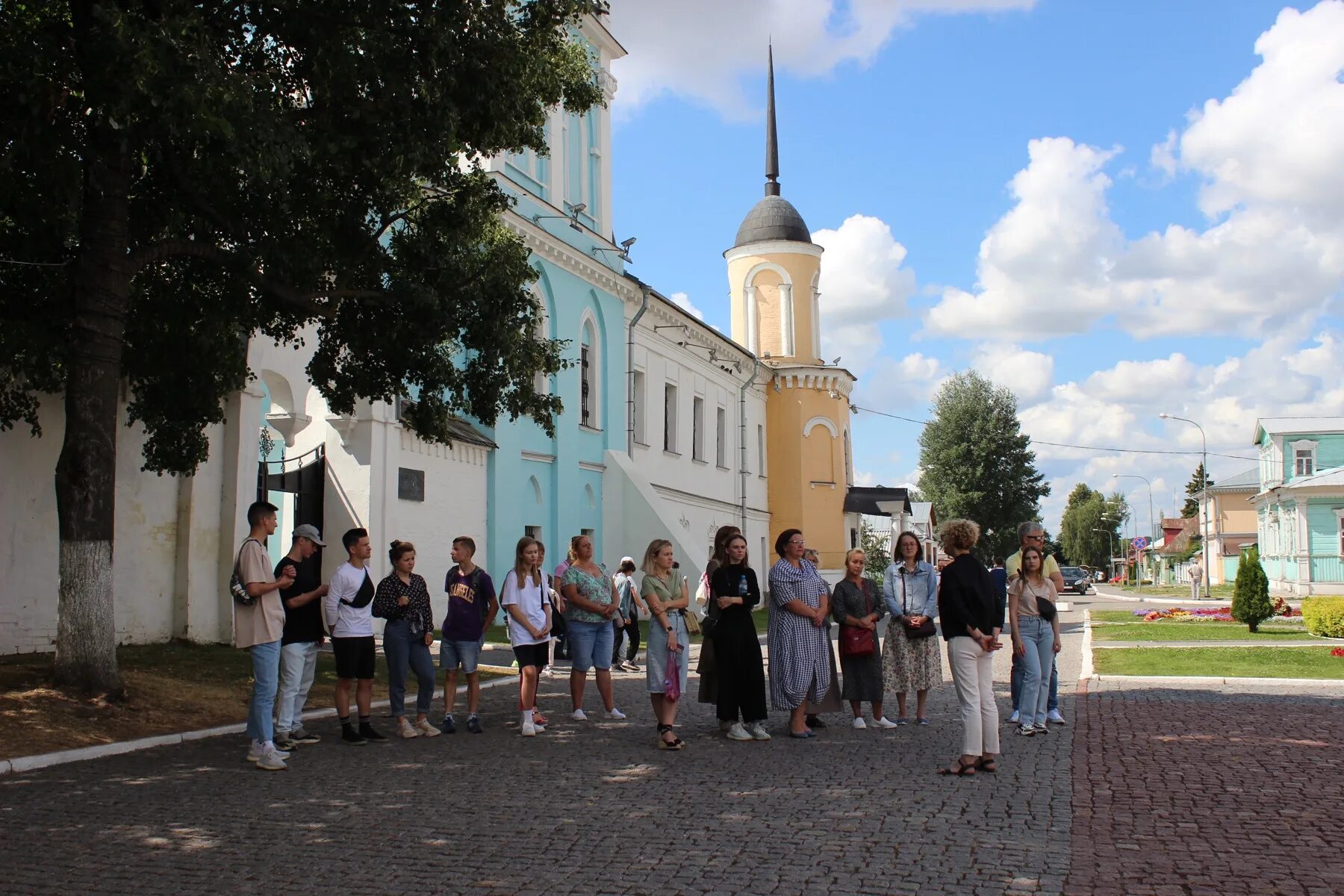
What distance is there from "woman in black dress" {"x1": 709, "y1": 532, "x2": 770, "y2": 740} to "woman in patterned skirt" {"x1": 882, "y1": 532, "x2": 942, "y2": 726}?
160 centimetres

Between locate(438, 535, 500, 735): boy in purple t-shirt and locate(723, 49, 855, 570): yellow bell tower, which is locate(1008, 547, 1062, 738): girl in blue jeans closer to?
locate(438, 535, 500, 735): boy in purple t-shirt

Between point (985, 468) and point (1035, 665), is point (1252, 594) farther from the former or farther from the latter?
point (985, 468)

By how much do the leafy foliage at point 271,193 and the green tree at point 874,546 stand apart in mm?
35532

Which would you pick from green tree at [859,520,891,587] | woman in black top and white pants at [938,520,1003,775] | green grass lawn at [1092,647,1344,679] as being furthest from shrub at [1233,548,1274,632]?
green tree at [859,520,891,587]

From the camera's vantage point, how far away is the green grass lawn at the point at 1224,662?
16.5m

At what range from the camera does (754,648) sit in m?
10.6

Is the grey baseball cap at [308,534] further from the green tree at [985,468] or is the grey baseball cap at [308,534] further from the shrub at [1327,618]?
the green tree at [985,468]

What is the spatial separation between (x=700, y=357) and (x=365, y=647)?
3082 cm

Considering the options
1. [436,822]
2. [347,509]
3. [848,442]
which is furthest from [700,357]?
[436,822]

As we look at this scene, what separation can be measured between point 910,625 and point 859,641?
51 centimetres

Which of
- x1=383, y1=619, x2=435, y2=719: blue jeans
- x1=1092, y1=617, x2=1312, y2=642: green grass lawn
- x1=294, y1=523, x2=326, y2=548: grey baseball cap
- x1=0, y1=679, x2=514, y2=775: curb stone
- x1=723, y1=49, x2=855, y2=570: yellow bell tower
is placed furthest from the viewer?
x1=723, y1=49, x2=855, y2=570: yellow bell tower

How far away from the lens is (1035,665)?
35.7 feet

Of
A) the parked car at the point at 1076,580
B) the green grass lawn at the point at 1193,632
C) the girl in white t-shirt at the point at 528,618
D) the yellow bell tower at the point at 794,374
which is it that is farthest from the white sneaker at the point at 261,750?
the parked car at the point at 1076,580

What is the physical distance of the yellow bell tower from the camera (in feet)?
157
